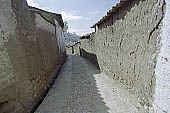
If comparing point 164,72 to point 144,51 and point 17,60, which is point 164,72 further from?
point 17,60

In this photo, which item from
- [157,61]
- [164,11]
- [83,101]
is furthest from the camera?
[83,101]

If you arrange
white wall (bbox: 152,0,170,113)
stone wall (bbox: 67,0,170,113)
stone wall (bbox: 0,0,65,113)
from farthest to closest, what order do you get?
stone wall (bbox: 0,0,65,113), stone wall (bbox: 67,0,170,113), white wall (bbox: 152,0,170,113)

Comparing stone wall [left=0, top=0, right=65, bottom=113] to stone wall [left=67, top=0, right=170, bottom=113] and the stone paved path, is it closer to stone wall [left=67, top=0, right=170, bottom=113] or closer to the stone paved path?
Result: the stone paved path

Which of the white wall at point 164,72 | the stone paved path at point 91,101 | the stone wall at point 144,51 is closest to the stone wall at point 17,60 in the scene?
the stone paved path at point 91,101

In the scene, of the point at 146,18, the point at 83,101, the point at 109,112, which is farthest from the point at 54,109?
the point at 146,18

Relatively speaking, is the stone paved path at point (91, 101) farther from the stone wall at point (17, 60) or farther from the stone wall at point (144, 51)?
the stone wall at point (17, 60)

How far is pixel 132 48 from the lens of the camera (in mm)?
4277

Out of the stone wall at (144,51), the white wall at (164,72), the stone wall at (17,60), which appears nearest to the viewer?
the white wall at (164,72)

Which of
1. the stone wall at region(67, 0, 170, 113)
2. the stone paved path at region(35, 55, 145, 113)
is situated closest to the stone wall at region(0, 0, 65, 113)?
the stone paved path at region(35, 55, 145, 113)

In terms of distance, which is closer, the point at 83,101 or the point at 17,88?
the point at 17,88

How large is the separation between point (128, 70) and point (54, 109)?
9.50 ft

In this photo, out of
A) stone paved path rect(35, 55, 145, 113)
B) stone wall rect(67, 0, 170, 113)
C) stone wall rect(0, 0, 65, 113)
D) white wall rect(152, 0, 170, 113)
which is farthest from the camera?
stone paved path rect(35, 55, 145, 113)

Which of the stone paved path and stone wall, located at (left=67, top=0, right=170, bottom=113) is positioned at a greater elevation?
stone wall, located at (left=67, top=0, right=170, bottom=113)

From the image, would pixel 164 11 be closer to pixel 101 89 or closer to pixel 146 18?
pixel 146 18
